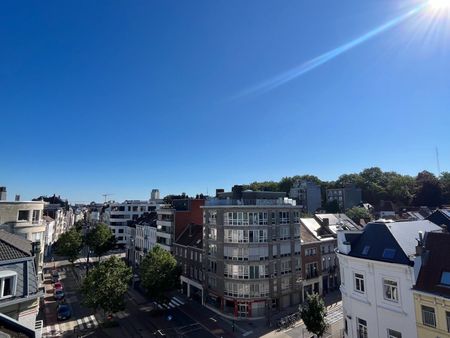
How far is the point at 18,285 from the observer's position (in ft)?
61.2

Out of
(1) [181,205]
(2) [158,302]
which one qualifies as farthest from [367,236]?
(1) [181,205]

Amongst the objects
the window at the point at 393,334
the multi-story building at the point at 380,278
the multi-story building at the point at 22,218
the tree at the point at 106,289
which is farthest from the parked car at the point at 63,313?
the window at the point at 393,334

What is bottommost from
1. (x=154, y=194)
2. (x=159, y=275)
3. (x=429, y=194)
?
(x=159, y=275)

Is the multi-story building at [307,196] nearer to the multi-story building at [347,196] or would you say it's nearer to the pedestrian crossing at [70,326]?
the multi-story building at [347,196]

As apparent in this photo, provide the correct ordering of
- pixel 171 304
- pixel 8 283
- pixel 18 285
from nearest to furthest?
pixel 8 283 < pixel 18 285 < pixel 171 304

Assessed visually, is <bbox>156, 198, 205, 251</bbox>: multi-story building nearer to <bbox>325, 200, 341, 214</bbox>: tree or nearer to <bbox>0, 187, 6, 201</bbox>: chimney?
<bbox>0, 187, 6, 201</bbox>: chimney

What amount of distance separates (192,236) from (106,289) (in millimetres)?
22404

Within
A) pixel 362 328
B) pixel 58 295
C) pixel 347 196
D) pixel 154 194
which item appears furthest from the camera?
pixel 347 196

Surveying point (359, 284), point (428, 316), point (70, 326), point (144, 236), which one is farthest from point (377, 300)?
point (144, 236)

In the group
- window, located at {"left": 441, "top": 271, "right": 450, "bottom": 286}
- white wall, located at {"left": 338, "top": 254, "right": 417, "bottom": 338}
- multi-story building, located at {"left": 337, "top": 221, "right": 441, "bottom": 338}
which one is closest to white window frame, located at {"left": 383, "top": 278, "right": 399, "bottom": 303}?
multi-story building, located at {"left": 337, "top": 221, "right": 441, "bottom": 338}

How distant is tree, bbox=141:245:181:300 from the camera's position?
42.7 metres

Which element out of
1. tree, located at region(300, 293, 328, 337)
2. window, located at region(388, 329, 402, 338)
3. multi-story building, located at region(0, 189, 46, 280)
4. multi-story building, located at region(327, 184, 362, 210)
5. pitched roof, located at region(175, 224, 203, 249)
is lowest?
tree, located at region(300, 293, 328, 337)

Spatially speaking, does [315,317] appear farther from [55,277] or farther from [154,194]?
[154,194]

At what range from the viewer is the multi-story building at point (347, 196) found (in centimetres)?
13350
